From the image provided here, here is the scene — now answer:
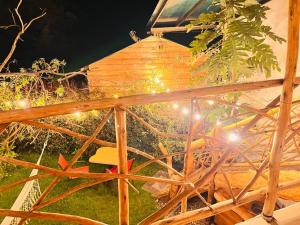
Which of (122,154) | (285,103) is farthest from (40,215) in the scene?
(285,103)

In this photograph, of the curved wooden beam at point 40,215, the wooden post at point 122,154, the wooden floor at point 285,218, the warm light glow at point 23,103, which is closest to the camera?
the curved wooden beam at point 40,215

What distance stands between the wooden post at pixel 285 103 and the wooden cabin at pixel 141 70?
25.0 ft

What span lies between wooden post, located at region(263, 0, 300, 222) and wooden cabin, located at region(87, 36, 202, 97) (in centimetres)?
761

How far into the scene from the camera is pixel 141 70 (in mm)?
9883

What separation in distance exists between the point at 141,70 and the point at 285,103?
327 inches

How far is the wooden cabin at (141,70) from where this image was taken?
9539 millimetres

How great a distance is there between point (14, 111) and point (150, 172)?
6.32m

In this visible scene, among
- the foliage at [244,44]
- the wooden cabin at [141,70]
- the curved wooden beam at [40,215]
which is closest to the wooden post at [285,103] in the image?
the foliage at [244,44]

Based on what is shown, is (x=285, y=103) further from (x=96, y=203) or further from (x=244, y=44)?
(x=96, y=203)

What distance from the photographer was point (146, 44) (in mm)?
9477

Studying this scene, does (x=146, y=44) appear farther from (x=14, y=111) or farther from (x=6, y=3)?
(x=6, y=3)

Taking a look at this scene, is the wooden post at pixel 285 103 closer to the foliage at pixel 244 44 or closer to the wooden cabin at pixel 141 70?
the foliage at pixel 244 44

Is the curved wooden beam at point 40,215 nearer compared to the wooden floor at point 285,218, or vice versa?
the curved wooden beam at point 40,215

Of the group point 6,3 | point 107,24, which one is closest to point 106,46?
point 107,24
